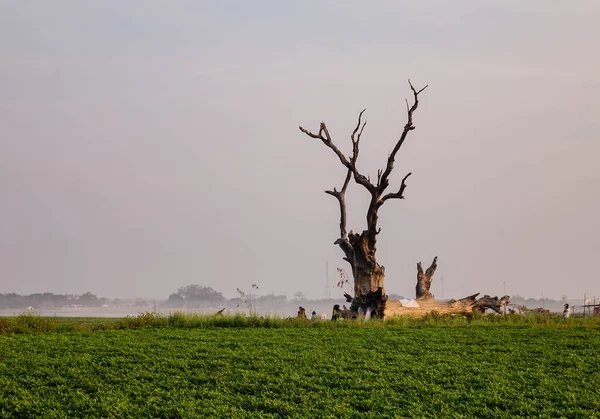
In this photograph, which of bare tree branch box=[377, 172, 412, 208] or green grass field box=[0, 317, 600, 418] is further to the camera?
bare tree branch box=[377, 172, 412, 208]

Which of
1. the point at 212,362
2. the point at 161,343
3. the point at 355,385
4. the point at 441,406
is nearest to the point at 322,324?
the point at 161,343

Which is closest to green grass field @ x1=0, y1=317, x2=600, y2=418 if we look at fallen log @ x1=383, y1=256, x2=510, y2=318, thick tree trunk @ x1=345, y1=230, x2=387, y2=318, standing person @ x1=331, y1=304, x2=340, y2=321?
standing person @ x1=331, y1=304, x2=340, y2=321

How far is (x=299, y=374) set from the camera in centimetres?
1150

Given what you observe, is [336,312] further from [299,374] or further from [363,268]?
[299,374]

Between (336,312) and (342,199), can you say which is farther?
(342,199)

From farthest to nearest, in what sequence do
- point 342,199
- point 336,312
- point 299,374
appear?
1. point 342,199
2. point 336,312
3. point 299,374

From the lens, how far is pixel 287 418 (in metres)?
9.09

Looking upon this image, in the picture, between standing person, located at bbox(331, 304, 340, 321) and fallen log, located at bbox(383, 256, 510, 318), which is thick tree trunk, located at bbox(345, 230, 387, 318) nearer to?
standing person, located at bbox(331, 304, 340, 321)

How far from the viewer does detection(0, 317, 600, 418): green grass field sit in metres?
9.62

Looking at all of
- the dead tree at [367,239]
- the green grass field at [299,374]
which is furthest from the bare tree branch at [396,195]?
the green grass field at [299,374]

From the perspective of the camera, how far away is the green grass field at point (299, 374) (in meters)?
9.62

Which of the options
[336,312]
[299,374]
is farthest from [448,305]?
[299,374]

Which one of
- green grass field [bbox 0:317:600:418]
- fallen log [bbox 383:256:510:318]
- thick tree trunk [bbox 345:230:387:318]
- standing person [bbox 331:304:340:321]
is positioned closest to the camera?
green grass field [bbox 0:317:600:418]

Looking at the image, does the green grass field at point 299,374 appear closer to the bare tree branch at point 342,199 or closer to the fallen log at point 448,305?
the fallen log at point 448,305
